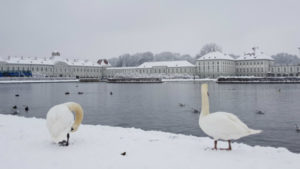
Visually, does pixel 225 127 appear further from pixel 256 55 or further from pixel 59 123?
pixel 256 55

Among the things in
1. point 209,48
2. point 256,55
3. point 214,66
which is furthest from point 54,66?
point 256,55

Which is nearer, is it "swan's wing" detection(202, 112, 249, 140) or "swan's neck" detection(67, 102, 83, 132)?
"swan's wing" detection(202, 112, 249, 140)

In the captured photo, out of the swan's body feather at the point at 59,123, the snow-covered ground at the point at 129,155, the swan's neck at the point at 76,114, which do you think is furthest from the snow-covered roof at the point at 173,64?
the swan's body feather at the point at 59,123

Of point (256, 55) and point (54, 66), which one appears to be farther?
point (54, 66)

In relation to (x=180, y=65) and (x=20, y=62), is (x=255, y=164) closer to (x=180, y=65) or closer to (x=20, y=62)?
(x=180, y=65)

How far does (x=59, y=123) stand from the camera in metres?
6.17

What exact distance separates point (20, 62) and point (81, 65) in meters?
26.9

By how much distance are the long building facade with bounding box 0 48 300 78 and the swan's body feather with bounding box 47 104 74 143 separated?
99200 mm

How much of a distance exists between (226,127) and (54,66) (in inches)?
4777

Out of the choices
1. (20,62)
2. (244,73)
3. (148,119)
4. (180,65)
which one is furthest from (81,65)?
(148,119)

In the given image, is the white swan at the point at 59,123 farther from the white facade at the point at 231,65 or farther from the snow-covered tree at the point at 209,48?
the snow-covered tree at the point at 209,48

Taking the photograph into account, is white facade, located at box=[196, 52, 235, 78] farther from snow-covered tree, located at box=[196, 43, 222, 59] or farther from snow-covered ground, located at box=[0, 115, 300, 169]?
snow-covered ground, located at box=[0, 115, 300, 169]

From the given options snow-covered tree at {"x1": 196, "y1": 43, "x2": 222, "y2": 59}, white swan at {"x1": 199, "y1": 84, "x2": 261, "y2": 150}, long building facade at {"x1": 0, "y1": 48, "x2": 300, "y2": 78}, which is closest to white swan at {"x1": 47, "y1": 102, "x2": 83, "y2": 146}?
white swan at {"x1": 199, "y1": 84, "x2": 261, "y2": 150}

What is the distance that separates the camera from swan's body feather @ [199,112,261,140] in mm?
5626
